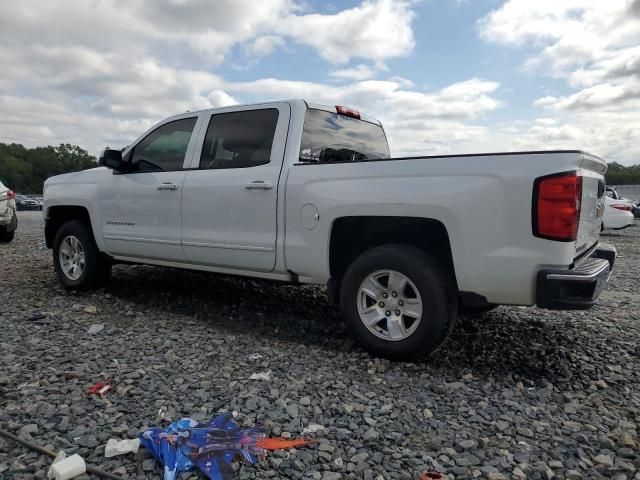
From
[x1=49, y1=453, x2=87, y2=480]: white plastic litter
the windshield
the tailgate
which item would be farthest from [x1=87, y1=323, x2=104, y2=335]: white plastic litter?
the tailgate

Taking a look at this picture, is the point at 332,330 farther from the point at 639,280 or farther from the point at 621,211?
the point at 621,211

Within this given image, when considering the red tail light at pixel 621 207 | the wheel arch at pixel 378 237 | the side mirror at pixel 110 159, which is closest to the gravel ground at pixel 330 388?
the wheel arch at pixel 378 237

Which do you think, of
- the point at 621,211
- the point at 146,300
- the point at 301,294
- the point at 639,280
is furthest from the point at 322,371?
the point at 621,211

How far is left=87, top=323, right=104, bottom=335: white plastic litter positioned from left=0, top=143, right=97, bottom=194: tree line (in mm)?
87935

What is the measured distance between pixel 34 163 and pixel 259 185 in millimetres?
116082

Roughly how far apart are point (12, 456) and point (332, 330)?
265 cm

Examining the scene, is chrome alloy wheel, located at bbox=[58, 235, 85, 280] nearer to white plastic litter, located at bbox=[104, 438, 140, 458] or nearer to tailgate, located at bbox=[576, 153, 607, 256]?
white plastic litter, located at bbox=[104, 438, 140, 458]

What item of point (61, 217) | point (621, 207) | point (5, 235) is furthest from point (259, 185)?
point (621, 207)

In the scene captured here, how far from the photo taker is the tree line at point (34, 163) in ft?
304

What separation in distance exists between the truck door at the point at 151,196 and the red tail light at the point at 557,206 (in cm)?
315

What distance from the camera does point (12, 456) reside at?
2383mm

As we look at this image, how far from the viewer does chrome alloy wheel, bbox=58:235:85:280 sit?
5.80m

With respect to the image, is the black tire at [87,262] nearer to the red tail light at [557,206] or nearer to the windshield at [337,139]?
the windshield at [337,139]

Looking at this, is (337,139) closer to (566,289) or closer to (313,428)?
(566,289)
